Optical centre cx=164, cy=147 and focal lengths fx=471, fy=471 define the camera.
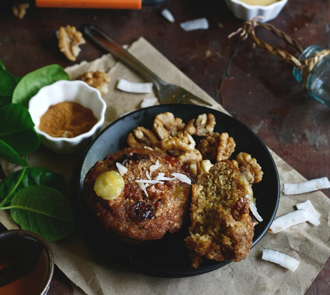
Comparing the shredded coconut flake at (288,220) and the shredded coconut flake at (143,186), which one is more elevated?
the shredded coconut flake at (143,186)

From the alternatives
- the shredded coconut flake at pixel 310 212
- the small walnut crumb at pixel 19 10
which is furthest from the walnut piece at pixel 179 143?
the small walnut crumb at pixel 19 10

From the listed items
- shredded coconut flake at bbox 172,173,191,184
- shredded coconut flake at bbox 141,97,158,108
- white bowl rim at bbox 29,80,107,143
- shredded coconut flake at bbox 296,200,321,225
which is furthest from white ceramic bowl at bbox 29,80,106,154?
shredded coconut flake at bbox 296,200,321,225

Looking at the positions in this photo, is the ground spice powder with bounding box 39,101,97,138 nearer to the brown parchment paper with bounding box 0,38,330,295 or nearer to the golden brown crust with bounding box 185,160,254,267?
the brown parchment paper with bounding box 0,38,330,295

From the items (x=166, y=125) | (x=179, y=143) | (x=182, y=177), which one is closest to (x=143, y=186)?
(x=182, y=177)

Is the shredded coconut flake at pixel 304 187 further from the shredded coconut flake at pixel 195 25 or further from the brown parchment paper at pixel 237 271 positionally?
the shredded coconut flake at pixel 195 25

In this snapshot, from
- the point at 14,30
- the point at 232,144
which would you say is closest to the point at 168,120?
the point at 232,144

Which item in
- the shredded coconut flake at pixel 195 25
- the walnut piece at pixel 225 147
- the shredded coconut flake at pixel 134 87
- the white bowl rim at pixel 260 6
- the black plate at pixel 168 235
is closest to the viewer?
the black plate at pixel 168 235

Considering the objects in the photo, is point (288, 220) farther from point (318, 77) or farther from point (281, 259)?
point (318, 77)
